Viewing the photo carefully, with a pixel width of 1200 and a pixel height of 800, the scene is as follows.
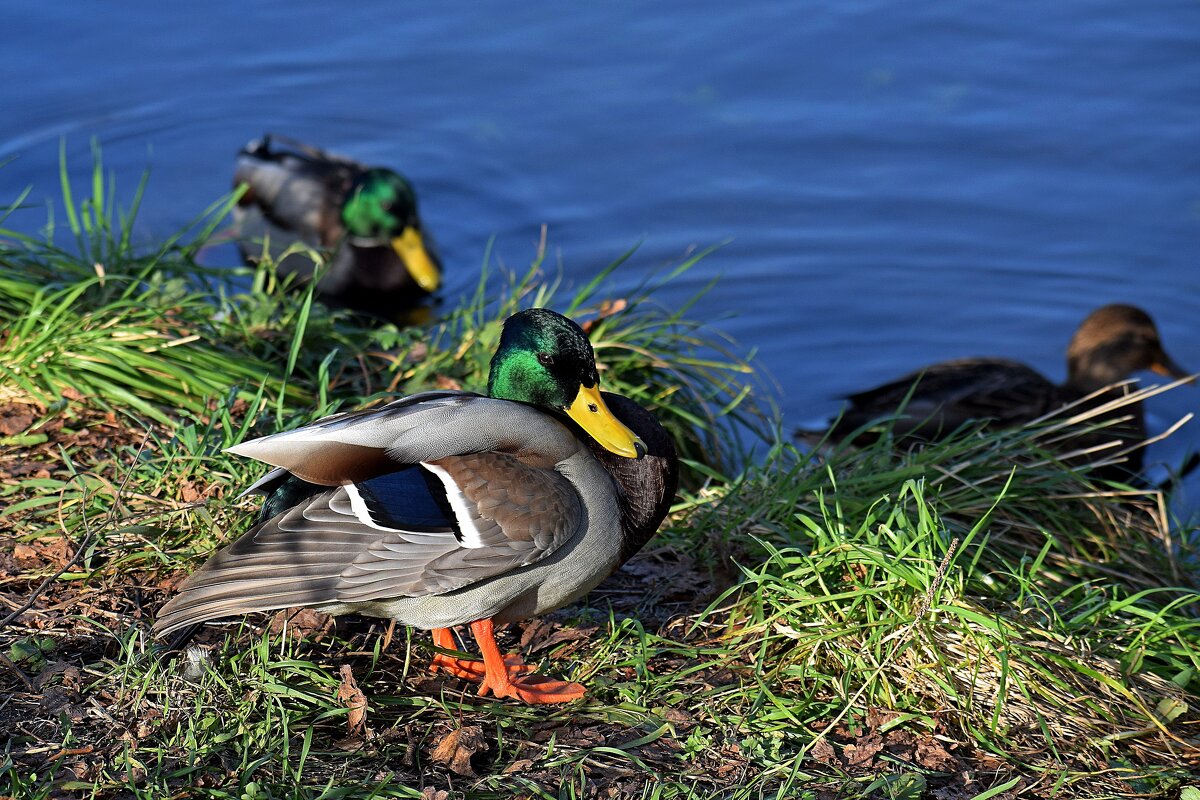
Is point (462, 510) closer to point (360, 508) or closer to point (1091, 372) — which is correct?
point (360, 508)

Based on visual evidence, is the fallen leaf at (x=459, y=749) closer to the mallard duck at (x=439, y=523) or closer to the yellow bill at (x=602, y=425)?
the mallard duck at (x=439, y=523)

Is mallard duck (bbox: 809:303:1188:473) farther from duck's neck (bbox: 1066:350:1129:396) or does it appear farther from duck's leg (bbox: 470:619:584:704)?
duck's leg (bbox: 470:619:584:704)

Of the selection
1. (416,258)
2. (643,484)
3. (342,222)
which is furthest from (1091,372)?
(342,222)

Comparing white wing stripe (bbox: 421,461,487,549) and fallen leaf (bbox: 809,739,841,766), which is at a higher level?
white wing stripe (bbox: 421,461,487,549)

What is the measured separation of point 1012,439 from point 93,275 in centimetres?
293

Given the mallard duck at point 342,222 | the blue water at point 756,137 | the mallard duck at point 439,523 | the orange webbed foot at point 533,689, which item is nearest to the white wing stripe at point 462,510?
the mallard duck at point 439,523

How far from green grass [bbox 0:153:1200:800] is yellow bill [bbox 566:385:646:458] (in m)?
0.40

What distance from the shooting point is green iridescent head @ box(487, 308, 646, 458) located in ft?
10.7

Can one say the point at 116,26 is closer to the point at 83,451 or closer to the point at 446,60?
the point at 446,60

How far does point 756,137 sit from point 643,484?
4.77 m

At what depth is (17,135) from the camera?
25.4ft

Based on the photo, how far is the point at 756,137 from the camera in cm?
765

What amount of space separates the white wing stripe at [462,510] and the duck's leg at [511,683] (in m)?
0.26

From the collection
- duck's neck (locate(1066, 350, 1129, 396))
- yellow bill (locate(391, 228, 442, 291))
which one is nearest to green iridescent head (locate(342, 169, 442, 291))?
yellow bill (locate(391, 228, 442, 291))
